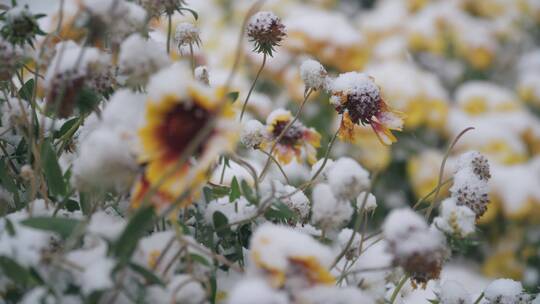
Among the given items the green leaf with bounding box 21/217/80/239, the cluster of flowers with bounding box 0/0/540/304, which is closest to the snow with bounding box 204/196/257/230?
→ the cluster of flowers with bounding box 0/0/540/304

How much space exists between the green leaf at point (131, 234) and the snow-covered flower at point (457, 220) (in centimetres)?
17

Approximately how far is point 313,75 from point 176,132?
7.0 inches

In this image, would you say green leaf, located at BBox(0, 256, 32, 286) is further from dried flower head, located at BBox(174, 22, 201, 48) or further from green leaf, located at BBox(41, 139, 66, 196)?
dried flower head, located at BBox(174, 22, 201, 48)

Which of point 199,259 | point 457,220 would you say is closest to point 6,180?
point 199,259

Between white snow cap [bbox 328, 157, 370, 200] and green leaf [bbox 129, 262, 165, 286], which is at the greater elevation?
white snow cap [bbox 328, 157, 370, 200]

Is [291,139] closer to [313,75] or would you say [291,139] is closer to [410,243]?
[313,75]

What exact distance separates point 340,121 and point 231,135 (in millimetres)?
199

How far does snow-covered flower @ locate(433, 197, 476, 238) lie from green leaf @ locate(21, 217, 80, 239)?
0.19m

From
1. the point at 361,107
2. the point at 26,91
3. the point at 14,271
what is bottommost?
the point at 14,271

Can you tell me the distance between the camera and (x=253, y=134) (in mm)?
448

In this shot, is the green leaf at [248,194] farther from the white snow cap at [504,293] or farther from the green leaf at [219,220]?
the white snow cap at [504,293]

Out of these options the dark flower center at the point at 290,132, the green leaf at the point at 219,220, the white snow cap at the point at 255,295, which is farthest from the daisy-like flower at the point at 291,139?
the white snow cap at the point at 255,295

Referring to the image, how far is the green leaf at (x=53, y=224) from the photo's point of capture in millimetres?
273

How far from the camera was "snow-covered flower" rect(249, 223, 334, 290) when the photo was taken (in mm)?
261
